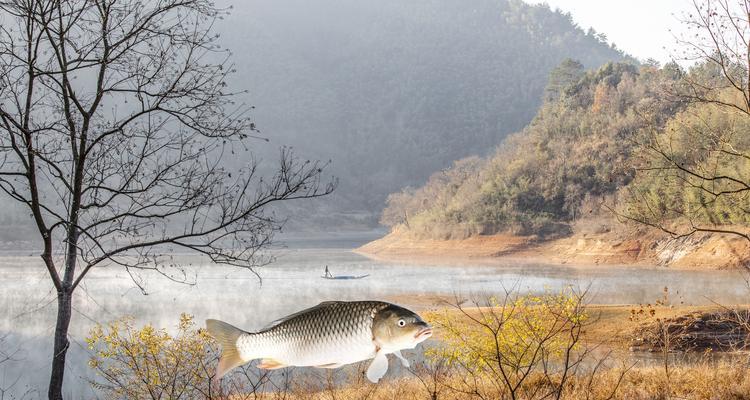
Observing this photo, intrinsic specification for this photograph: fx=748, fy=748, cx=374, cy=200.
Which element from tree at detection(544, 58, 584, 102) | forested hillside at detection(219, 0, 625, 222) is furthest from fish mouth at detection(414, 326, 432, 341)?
forested hillside at detection(219, 0, 625, 222)

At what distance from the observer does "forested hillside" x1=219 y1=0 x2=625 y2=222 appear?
12825cm

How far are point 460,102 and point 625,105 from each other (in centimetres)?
7693

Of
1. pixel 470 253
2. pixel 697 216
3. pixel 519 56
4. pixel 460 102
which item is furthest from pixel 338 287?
pixel 519 56

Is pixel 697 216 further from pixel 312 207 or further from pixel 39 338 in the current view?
pixel 312 207

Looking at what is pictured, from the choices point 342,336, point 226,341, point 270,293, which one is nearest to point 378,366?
point 342,336

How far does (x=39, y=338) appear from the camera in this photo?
22812 millimetres

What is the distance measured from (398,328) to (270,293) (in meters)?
28.1

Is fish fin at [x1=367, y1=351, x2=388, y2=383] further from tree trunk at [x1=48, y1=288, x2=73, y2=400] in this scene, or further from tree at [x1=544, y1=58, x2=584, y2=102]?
tree at [x1=544, y1=58, x2=584, y2=102]

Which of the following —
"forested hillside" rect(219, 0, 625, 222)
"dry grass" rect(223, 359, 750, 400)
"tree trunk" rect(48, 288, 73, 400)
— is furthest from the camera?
"forested hillside" rect(219, 0, 625, 222)

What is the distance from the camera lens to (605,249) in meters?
46.0

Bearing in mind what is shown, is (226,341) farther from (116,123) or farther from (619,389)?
(619,389)

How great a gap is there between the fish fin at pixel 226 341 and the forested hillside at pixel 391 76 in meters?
112

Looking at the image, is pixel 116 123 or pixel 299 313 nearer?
pixel 299 313

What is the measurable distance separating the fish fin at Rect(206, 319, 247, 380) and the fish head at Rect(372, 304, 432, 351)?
21.1 inches
